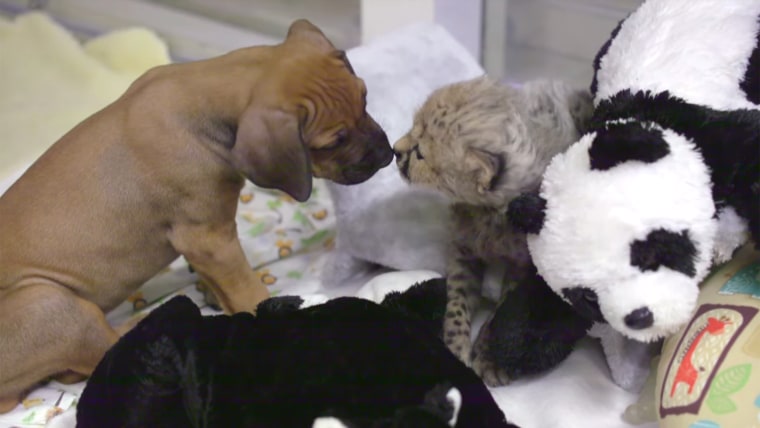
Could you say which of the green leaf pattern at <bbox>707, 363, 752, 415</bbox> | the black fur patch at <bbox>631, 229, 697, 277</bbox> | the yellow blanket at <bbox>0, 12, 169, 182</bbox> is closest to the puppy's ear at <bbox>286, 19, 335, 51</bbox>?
the black fur patch at <bbox>631, 229, 697, 277</bbox>

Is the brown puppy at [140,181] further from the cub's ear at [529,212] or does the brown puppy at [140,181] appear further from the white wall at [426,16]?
the white wall at [426,16]

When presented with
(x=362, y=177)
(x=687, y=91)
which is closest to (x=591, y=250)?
(x=687, y=91)

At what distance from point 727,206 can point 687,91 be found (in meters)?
0.22

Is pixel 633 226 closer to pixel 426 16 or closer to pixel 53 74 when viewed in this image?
pixel 426 16

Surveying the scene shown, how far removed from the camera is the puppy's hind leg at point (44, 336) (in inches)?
62.3

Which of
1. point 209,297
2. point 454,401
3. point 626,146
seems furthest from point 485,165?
point 209,297

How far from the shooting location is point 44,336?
1.59m

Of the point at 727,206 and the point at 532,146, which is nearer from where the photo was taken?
the point at 727,206

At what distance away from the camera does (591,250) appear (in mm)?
1308

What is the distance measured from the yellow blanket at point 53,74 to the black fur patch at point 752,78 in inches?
74.0

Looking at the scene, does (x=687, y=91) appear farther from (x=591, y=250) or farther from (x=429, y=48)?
(x=429, y=48)

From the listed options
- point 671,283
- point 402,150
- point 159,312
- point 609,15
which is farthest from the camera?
point 609,15

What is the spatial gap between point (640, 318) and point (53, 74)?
2298 mm

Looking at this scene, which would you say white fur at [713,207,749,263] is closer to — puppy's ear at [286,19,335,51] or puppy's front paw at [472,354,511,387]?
puppy's front paw at [472,354,511,387]
